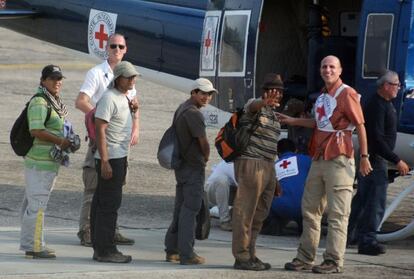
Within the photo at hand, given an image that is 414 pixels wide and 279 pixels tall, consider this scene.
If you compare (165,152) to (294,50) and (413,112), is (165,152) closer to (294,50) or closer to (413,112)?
(413,112)

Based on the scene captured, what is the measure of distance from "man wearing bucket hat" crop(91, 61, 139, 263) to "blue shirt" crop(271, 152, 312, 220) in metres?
2.37

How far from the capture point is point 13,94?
24750mm

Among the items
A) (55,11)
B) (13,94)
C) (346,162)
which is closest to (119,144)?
(346,162)

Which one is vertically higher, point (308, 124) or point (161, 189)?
point (308, 124)

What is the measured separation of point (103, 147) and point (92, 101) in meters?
1.37

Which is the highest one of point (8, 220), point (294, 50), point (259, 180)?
point (294, 50)

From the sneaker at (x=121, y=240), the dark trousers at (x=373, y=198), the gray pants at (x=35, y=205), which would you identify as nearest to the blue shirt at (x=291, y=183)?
the dark trousers at (x=373, y=198)

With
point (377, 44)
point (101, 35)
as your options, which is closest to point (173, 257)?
point (377, 44)

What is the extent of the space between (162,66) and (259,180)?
5.61 m

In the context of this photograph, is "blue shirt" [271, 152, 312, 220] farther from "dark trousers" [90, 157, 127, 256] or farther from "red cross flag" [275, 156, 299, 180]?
"dark trousers" [90, 157, 127, 256]

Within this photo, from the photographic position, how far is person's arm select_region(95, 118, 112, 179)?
954 cm

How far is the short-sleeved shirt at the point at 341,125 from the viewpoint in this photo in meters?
9.81

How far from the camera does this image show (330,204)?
9859 millimetres

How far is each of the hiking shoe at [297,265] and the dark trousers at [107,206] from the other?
4.67ft
